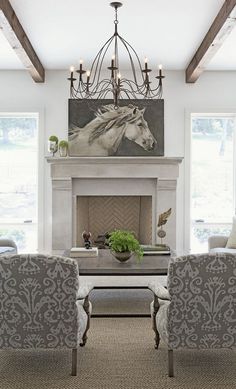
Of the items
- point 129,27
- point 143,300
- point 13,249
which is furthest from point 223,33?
point 13,249

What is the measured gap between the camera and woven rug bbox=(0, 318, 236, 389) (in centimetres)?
307

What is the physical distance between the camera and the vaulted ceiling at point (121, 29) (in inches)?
205

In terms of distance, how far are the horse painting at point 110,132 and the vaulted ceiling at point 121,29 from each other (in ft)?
2.22

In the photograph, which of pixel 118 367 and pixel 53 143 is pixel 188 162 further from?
pixel 118 367

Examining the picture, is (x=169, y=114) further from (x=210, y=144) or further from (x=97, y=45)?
(x=97, y=45)

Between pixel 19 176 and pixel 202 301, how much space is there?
4.94 m

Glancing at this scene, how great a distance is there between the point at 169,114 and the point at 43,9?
107 inches

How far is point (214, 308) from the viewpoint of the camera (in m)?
3.14

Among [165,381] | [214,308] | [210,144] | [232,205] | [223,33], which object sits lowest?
[165,381]

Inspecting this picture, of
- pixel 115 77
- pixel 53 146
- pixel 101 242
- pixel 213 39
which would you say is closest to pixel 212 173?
pixel 101 242

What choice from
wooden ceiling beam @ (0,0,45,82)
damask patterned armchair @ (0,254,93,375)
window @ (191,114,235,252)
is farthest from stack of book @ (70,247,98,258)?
window @ (191,114,235,252)

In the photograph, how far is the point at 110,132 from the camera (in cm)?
732

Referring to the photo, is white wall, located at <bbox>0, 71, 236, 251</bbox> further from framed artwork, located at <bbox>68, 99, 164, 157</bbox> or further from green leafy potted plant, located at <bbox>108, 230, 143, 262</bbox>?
green leafy potted plant, located at <bbox>108, 230, 143, 262</bbox>

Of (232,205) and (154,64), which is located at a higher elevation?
(154,64)
